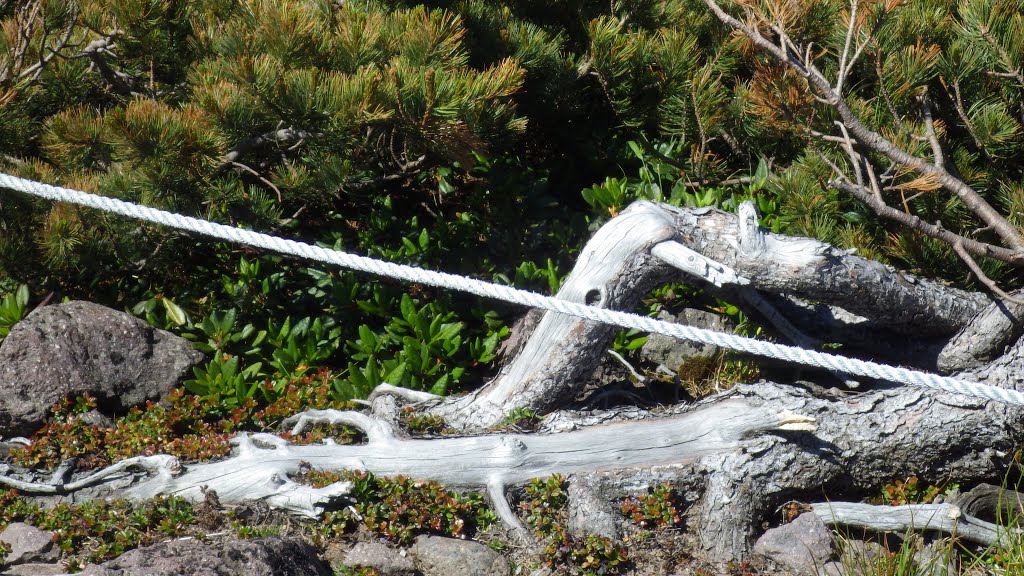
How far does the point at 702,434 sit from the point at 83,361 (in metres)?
2.49

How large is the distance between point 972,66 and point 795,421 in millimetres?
1898

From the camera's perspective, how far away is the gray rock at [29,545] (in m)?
2.84

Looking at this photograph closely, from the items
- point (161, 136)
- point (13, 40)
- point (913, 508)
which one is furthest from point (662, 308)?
point (13, 40)

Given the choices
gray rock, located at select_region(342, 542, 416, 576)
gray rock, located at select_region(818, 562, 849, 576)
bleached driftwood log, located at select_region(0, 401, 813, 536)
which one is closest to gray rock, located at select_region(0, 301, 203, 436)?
bleached driftwood log, located at select_region(0, 401, 813, 536)

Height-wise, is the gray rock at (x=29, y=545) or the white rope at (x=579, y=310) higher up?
the white rope at (x=579, y=310)

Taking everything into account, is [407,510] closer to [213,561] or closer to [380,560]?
[380,560]

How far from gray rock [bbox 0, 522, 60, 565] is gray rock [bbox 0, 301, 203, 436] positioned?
2.28 feet

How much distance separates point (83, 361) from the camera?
3.62 metres

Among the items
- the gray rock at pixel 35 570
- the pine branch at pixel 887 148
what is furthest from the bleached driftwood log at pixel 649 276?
the gray rock at pixel 35 570

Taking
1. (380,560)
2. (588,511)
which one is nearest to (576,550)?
(588,511)

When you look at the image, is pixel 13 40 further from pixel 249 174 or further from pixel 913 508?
pixel 913 508

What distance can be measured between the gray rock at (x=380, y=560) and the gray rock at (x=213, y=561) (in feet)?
0.71

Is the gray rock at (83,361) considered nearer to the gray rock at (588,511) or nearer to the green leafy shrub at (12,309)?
the green leafy shrub at (12,309)

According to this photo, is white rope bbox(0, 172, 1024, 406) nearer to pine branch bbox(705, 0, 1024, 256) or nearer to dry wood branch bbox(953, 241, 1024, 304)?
dry wood branch bbox(953, 241, 1024, 304)
